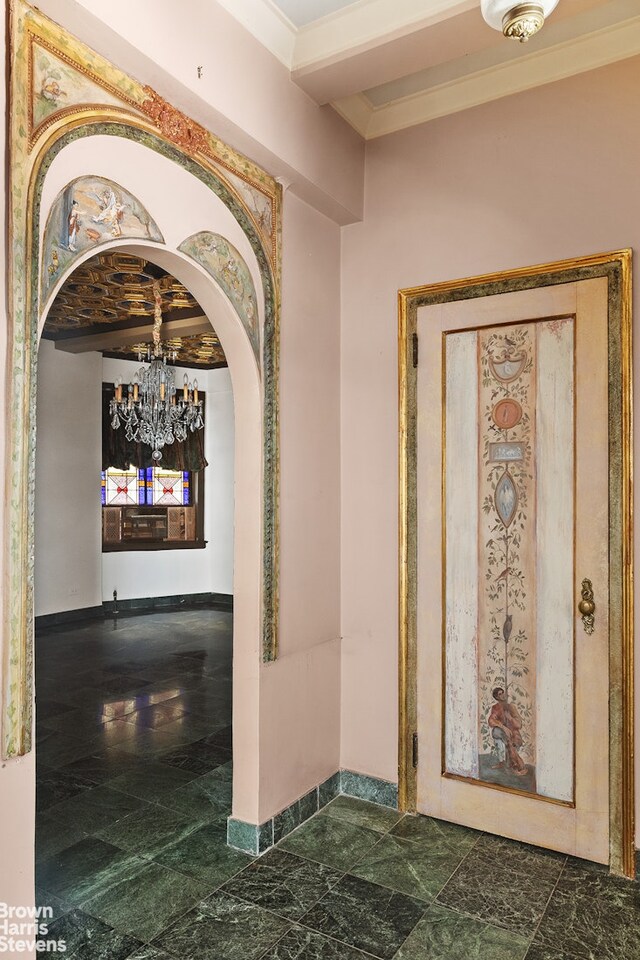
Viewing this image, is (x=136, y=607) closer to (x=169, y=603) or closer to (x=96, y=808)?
(x=169, y=603)

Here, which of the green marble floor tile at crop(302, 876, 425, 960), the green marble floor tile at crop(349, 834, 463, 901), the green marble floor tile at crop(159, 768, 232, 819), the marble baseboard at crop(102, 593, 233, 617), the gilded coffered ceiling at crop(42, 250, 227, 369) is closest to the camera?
the green marble floor tile at crop(302, 876, 425, 960)

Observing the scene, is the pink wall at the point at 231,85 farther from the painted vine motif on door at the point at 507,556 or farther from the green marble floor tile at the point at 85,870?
the green marble floor tile at the point at 85,870

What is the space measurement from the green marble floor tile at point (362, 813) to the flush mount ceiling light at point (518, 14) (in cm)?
316

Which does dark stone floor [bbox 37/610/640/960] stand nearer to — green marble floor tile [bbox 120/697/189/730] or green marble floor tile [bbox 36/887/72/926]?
green marble floor tile [bbox 36/887/72/926]

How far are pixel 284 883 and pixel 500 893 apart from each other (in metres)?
0.84

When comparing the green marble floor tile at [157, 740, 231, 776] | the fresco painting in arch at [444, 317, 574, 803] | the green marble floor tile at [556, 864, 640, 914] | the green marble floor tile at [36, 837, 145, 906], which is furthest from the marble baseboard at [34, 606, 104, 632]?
the green marble floor tile at [556, 864, 640, 914]

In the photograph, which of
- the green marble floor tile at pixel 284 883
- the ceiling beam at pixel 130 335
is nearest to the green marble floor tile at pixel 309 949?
the green marble floor tile at pixel 284 883

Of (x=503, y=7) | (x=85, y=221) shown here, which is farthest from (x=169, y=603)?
(x=503, y=7)

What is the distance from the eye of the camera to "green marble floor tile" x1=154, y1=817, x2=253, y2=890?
8.92 feet

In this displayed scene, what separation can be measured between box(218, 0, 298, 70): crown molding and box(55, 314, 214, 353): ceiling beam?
11.9 feet

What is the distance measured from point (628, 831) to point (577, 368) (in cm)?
192

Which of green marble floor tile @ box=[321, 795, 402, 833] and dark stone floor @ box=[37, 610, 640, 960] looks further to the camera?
green marble floor tile @ box=[321, 795, 402, 833]

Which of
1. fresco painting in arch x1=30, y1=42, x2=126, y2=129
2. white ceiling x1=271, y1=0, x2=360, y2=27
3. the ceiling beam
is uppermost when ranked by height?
white ceiling x1=271, y1=0, x2=360, y2=27

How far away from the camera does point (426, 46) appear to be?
264cm
